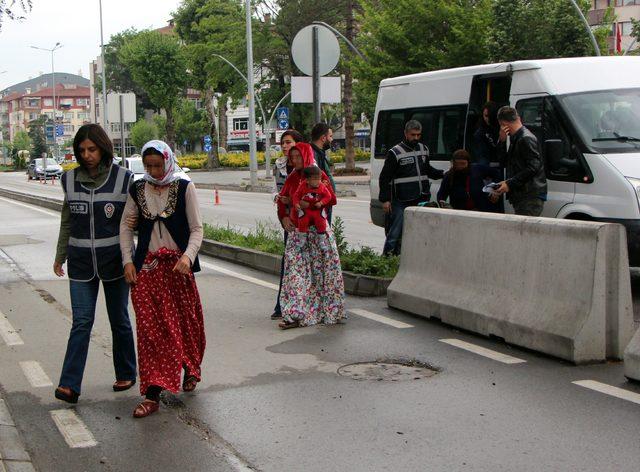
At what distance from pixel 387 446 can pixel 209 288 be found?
6.32m

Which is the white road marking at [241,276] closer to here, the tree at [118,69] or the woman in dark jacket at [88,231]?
the woman in dark jacket at [88,231]

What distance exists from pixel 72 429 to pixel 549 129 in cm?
641

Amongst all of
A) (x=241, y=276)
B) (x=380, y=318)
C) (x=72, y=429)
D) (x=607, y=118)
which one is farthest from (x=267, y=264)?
(x=72, y=429)

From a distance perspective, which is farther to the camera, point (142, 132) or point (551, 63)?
point (142, 132)

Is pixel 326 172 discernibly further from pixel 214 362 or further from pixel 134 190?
pixel 134 190

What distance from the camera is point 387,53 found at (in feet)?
128

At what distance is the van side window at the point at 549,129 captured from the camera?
977 centimetres

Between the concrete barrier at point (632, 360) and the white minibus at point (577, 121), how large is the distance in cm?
318

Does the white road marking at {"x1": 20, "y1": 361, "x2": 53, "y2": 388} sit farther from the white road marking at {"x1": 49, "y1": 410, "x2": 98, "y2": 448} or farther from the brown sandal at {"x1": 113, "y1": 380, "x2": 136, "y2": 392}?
the white road marking at {"x1": 49, "y1": 410, "x2": 98, "y2": 448}

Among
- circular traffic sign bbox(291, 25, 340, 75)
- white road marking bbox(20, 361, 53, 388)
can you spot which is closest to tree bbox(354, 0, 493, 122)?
circular traffic sign bbox(291, 25, 340, 75)

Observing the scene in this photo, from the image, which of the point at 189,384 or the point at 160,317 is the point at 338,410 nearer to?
the point at 189,384

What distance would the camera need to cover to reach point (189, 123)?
373 feet

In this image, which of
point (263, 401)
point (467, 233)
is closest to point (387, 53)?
point (467, 233)

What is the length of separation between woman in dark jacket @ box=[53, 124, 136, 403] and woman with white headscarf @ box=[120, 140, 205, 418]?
14 centimetres
